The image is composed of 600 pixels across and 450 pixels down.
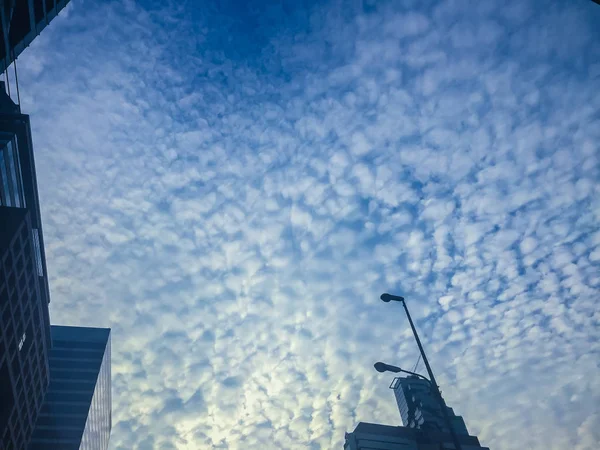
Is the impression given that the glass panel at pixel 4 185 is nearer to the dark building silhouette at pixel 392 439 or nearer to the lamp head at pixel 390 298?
the lamp head at pixel 390 298

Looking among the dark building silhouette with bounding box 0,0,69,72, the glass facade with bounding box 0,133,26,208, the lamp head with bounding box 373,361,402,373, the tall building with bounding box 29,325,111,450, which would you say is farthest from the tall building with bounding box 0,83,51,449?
the lamp head with bounding box 373,361,402,373

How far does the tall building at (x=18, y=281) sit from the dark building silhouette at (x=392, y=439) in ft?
207

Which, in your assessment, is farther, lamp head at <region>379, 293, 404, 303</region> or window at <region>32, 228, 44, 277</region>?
window at <region>32, 228, 44, 277</region>

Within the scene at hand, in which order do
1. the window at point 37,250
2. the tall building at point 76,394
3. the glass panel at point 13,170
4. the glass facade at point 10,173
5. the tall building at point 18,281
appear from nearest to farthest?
the glass facade at point 10,173
the tall building at point 18,281
the glass panel at point 13,170
the window at point 37,250
the tall building at point 76,394

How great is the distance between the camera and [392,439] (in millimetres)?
85125

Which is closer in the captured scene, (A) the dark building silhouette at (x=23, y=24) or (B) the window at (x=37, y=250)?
(A) the dark building silhouette at (x=23, y=24)

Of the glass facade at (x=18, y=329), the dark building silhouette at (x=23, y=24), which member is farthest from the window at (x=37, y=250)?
the dark building silhouette at (x=23, y=24)

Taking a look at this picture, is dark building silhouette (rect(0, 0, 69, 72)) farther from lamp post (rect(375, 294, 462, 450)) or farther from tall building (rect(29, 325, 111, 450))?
tall building (rect(29, 325, 111, 450))

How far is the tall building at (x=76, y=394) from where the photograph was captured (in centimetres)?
8645

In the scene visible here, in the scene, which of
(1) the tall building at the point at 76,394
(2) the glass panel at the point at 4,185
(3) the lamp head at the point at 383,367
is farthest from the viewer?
(1) the tall building at the point at 76,394

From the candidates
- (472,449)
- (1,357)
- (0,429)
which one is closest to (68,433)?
(0,429)

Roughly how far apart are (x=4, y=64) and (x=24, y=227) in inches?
873

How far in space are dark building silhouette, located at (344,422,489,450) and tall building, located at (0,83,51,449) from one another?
63.2 m

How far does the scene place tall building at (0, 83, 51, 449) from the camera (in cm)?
4609
